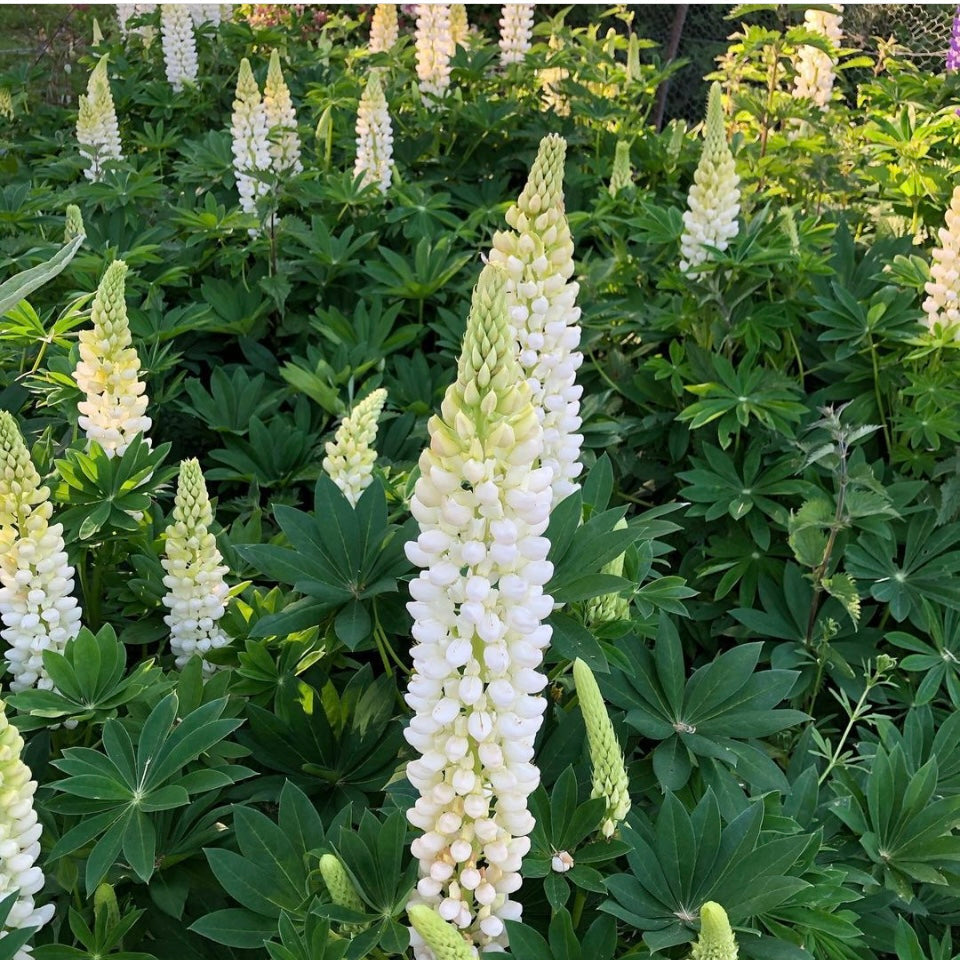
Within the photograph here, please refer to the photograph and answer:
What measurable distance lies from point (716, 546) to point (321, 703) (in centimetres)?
142

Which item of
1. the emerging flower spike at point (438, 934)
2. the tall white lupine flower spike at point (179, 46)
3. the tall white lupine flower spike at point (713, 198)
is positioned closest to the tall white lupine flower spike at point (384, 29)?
the tall white lupine flower spike at point (179, 46)

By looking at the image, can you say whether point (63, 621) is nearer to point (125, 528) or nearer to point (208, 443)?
point (125, 528)

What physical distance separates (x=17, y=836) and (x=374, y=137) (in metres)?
3.12

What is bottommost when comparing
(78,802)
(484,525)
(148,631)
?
(148,631)

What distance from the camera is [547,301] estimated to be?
192cm

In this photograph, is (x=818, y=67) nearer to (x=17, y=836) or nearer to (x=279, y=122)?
(x=279, y=122)

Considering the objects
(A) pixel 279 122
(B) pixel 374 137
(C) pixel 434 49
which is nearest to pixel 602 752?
(B) pixel 374 137

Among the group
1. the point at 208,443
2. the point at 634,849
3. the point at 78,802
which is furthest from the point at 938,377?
the point at 78,802

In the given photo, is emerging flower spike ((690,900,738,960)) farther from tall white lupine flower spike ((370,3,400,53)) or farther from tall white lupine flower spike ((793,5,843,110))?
tall white lupine flower spike ((370,3,400,53))

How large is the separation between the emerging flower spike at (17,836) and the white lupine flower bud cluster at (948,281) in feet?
8.44

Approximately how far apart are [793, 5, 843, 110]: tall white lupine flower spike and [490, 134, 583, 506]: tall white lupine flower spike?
2925 millimetres

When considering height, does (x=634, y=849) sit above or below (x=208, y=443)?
above

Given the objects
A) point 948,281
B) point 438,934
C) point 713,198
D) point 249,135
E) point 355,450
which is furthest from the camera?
point 249,135

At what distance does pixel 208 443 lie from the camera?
320cm
